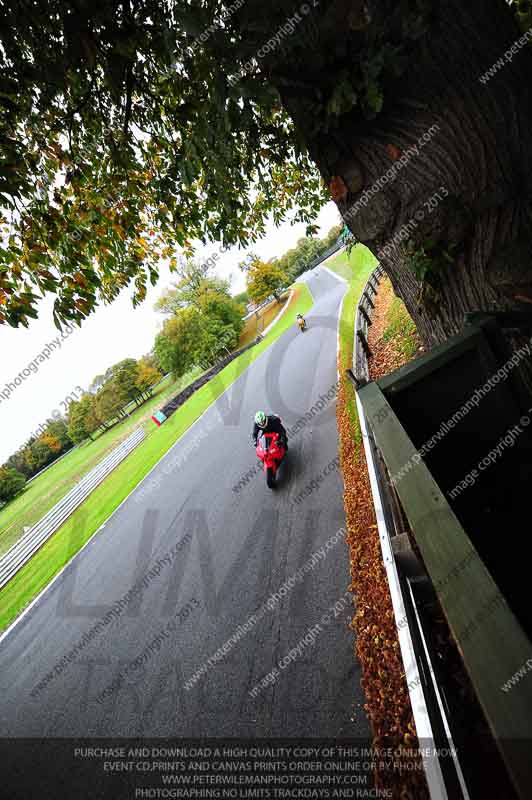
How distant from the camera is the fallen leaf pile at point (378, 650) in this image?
2.60 m

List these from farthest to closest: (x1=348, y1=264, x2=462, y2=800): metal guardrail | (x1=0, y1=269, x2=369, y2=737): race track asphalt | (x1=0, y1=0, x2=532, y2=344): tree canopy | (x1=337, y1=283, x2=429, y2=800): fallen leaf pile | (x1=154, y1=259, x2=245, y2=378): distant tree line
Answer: (x1=154, y1=259, x2=245, y2=378): distant tree line → (x1=0, y1=269, x2=369, y2=737): race track asphalt → (x1=337, y1=283, x2=429, y2=800): fallen leaf pile → (x1=348, y1=264, x2=462, y2=800): metal guardrail → (x1=0, y1=0, x2=532, y2=344): tree canopy

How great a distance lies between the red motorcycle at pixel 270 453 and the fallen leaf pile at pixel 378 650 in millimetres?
1556

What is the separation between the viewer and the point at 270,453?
22.1ft

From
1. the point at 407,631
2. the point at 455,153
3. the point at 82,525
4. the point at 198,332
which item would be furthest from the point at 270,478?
the point at 198,332

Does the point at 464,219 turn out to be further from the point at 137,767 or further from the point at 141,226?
the point at 137,767

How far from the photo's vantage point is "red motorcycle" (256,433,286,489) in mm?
6645

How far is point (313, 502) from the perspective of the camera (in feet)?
18.7

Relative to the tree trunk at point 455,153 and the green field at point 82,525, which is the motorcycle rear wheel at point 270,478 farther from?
the green field at point 82,525

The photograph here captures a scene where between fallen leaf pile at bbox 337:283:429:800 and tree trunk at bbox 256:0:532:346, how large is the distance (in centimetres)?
335

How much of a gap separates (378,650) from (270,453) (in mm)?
3876

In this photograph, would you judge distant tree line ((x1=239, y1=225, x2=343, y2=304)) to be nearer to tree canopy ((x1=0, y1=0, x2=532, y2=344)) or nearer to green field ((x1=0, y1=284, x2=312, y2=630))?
green field ((x1=0, y1=284, x2=312, y2=630))

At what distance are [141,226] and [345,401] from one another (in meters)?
6.06

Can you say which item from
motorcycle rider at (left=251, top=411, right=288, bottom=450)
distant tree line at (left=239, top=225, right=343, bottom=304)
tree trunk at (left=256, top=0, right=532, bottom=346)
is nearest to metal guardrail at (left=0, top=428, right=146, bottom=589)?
motorcycle rider at (left=251, top=411, right=288, bottom=450)

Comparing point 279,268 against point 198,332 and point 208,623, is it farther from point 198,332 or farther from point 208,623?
point 208,623
